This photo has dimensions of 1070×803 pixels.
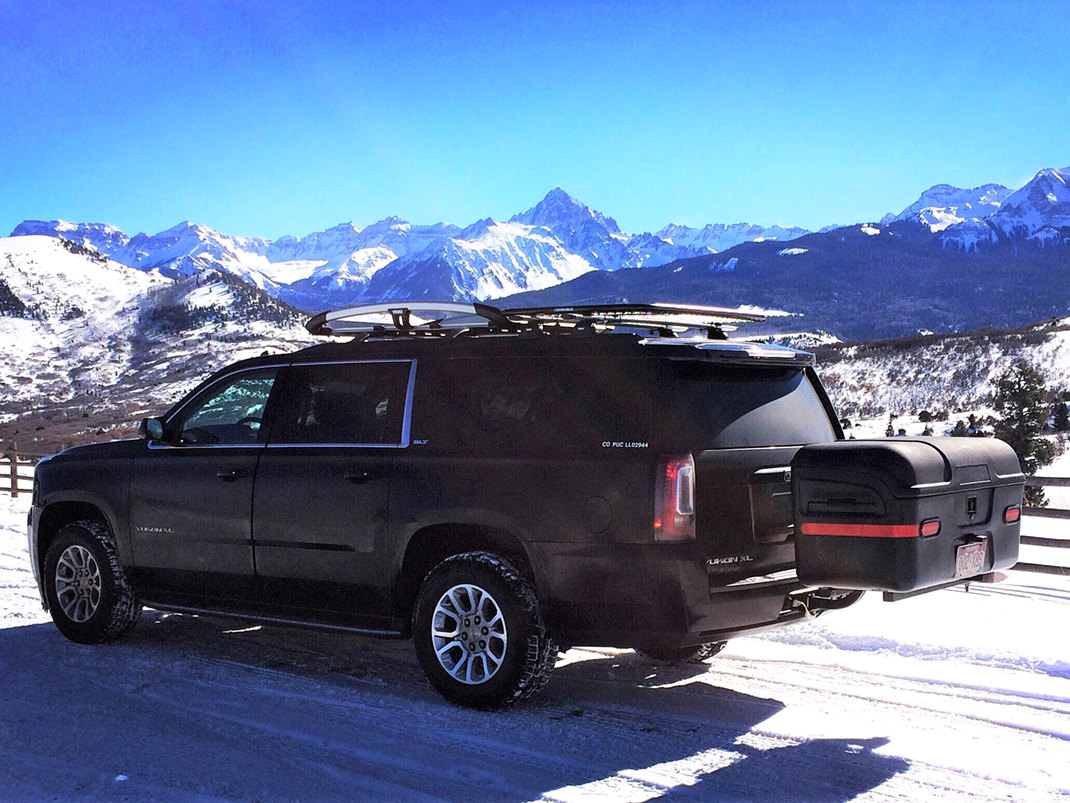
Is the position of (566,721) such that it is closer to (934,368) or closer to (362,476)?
(362,476)

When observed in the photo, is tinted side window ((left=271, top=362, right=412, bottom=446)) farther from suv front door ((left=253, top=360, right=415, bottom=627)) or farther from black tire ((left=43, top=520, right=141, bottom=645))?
black tire ((left=43, top=520, right=141, bottom=645))

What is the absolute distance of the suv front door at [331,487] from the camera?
5.62 m

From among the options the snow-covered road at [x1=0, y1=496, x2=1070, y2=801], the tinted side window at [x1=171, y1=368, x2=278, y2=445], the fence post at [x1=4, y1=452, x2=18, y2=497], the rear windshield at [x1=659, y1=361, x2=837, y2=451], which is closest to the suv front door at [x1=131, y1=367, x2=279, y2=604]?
the tinted side window at [x1=171, y1=368, x2=278, y2=445]

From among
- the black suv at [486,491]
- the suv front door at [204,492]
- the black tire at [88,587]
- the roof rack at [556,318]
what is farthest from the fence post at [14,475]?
the roof rack at [556,318]

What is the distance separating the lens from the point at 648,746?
15.7 ft

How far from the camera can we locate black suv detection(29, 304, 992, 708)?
484cm

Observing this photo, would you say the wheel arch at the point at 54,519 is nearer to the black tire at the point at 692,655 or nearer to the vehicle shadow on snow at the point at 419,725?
the vehicle shadow on snow at the point at 419,725

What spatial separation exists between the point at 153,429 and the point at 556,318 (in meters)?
2.64

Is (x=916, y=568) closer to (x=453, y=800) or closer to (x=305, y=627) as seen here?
(x=453, y=800)

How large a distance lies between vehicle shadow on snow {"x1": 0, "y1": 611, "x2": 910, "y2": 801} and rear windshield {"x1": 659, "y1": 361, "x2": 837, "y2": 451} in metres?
1.43

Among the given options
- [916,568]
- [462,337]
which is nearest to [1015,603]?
[916,568]

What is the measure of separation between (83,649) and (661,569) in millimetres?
4164

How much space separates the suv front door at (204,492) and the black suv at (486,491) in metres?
0.01

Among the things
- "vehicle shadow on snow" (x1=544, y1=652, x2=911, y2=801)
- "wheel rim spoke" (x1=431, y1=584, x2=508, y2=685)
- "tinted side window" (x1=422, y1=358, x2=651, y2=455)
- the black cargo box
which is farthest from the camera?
"wheel rim spoke" (x1=431, y1=584, x2=508, y2=685)
